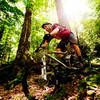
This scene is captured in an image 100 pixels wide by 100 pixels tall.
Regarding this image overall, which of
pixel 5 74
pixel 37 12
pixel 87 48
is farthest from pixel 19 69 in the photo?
pixel 37 12

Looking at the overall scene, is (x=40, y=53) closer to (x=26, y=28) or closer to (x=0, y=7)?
(x=0, y=7)

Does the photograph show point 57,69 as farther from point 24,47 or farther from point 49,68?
point 24,47

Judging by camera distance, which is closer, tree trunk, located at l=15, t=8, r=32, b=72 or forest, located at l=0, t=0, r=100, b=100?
forest, located at l=0, t=0, r=100, b=100

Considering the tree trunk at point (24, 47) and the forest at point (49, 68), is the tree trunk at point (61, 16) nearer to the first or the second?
the forest at point (49, 68)

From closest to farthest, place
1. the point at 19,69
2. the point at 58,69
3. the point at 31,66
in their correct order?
the point at 31,66
the point at 58,69
the point at 19,69

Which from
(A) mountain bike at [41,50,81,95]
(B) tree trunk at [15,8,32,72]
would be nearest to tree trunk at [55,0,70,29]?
(B) tree trunk at [15,8,32,72]

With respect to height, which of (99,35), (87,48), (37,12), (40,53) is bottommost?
(40,53)

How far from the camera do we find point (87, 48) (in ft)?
18.6

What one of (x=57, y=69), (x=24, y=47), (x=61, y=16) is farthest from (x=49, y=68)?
(x=61, y=16)

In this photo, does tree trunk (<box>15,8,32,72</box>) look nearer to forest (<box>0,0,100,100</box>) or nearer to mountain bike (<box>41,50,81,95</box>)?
forest (<box>0,0,100,100</box>)

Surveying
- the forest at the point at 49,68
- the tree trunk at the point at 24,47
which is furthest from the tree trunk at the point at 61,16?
the tree trunk at the point at 24,47

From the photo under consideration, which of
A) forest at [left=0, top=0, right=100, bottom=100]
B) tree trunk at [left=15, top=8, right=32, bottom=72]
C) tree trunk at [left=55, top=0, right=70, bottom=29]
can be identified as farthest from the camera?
tree trunk at [left=55, top=0, right=70, bottom=29]

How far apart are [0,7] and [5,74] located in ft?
13.7

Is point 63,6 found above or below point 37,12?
below
